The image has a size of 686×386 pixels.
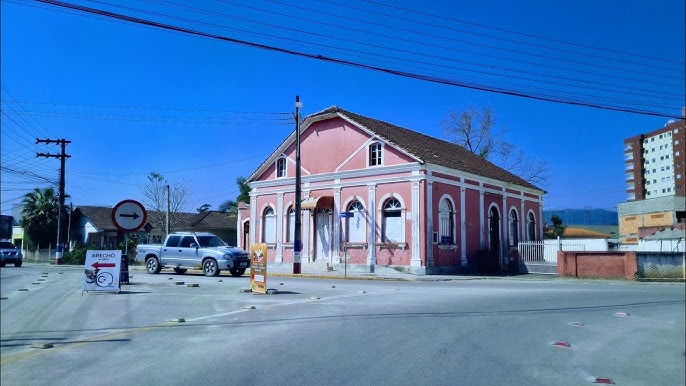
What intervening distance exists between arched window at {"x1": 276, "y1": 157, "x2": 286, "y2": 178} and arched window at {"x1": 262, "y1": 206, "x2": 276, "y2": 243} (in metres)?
2.33

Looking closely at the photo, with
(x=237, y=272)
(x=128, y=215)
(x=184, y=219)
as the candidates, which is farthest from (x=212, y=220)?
(x=128, y=215)

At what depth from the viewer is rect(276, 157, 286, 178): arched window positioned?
36.3 meters

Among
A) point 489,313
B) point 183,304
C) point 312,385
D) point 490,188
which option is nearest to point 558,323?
point 489,313

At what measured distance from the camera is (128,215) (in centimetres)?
1177

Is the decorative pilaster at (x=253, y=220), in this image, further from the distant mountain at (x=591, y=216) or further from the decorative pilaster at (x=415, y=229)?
the distant mountain at (x=591, y=216)

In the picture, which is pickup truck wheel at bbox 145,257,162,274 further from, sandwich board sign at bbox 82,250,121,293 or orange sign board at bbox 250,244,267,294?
sandwich board sign at bbox 82,250,121,293

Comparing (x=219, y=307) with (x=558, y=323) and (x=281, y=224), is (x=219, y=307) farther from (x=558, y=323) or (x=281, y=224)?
(x=281, y=224)

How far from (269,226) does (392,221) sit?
9.95 m

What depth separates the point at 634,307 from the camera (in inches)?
457

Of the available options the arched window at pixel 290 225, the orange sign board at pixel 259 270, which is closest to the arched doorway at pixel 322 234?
the arched window at pixel 290 225

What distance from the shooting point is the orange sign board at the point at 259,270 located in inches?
636

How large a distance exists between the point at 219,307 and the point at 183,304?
3.67 feet

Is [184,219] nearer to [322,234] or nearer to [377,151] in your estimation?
[322,234]

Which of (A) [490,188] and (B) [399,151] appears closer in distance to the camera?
(B) [399,151]
